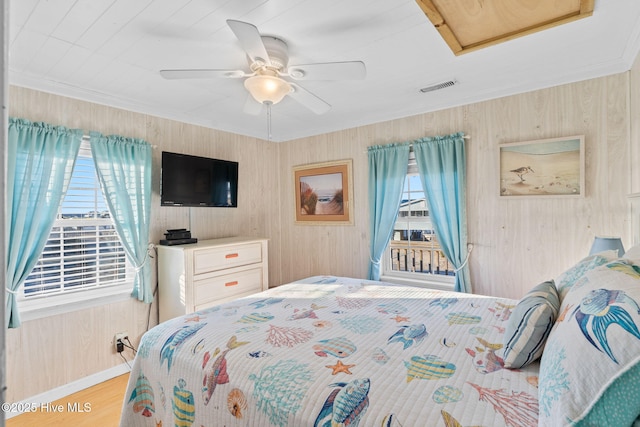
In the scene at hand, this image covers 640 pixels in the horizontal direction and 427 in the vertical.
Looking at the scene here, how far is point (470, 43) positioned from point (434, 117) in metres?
1.29

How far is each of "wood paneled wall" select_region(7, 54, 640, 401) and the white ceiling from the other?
0.14 meters

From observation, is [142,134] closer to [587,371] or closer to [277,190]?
[277,190]

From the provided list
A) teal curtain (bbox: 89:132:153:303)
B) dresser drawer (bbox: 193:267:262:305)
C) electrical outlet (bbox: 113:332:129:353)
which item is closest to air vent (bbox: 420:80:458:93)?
dresser drawer (bbox: 193:267:262:305)

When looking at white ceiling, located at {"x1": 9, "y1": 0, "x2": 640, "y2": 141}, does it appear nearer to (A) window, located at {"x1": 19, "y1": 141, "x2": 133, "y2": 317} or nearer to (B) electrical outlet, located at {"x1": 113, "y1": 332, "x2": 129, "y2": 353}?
(A) window, located at {"x1": 19, "y1": 141, "x2": 133, "y2": 317}

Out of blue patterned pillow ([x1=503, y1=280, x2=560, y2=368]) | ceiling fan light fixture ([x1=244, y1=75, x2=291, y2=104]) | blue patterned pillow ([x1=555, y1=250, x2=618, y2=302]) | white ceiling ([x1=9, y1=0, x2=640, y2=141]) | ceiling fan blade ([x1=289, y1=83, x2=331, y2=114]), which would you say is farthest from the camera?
ceiling fan blade ([x1=289, y1=83, x2=331, y2=114])

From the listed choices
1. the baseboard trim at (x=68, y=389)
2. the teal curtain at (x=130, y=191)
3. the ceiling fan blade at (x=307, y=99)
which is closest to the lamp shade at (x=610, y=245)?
the ceiling fan blade at (x=307, y=99)

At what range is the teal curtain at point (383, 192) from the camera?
10.9 feet

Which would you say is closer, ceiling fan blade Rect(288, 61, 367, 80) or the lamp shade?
ceiling fan blade Rect(288, 61, 367, 80)

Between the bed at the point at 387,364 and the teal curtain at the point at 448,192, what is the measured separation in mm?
1006

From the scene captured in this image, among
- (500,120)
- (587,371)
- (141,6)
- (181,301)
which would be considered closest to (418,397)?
(587,371)

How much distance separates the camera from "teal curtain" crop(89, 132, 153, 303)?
8.91ft

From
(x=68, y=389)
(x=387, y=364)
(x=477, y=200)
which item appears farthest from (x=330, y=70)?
(x=68, y=389)

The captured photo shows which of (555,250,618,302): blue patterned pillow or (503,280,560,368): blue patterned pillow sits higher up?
(555,250,618,302): blue patterned pillow

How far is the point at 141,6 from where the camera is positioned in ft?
5.26
